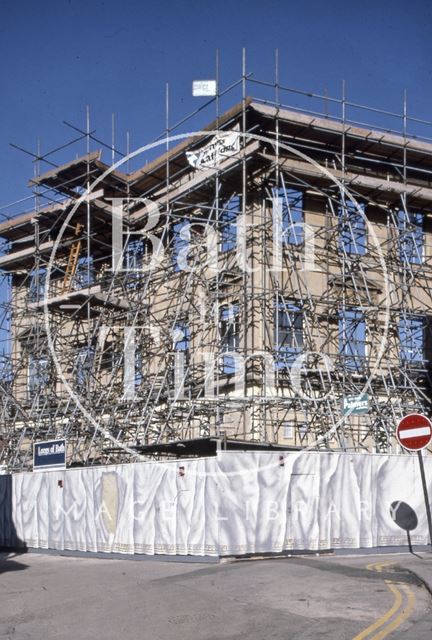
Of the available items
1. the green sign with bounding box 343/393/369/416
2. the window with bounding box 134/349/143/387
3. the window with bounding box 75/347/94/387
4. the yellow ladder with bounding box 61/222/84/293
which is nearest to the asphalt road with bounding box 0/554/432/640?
the green sign with bounding box 343/393/369/416

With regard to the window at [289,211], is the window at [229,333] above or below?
below

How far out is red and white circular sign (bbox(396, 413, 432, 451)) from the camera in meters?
15.3

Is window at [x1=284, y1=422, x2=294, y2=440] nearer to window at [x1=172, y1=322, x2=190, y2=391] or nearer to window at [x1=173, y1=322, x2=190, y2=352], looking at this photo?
window at [x1=172, y1=322, x2=190, y2=391]

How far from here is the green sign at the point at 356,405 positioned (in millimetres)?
24906

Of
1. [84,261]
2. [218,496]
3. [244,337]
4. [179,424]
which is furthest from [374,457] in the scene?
[84,261]

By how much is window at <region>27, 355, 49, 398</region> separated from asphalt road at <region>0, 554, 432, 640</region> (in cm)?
1442

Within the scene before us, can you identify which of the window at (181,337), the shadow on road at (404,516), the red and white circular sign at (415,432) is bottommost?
the shadow on road at (404,516)

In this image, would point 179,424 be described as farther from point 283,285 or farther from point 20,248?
point 20,248

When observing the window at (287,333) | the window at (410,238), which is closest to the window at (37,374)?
the window at (287,333)

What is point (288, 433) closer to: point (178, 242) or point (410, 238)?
point (178, 242)

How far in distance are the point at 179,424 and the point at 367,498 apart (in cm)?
975

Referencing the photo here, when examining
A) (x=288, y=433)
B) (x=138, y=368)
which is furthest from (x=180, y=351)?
(x=288, y=433)

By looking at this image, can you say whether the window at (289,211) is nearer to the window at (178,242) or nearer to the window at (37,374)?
the window at (178,242)

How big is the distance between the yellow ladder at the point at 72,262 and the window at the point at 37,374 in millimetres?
2681
